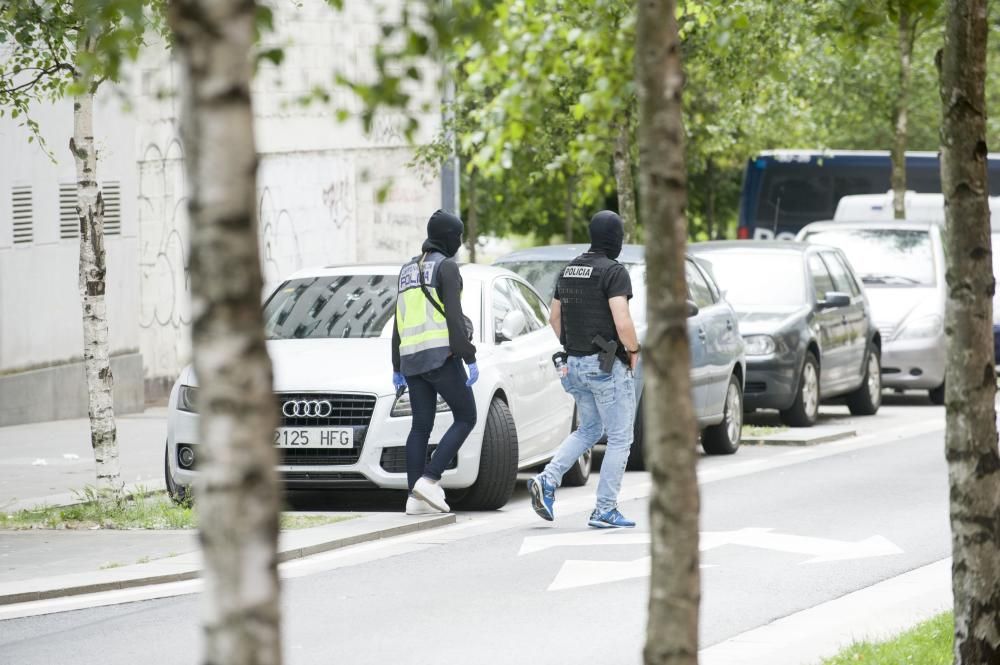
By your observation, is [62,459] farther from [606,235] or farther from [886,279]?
[886,279]

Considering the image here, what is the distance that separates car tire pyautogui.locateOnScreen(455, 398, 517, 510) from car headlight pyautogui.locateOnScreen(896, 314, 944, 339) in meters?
9.83

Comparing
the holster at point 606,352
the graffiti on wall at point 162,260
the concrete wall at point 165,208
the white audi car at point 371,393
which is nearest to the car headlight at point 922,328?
the concrete wall at point 165,208

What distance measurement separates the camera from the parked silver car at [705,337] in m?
14.7

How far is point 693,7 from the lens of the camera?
24.0ft

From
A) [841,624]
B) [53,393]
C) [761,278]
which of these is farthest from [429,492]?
[53,393]

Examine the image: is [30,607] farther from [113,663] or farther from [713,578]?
[713,578]

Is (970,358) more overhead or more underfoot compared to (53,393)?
more overhead

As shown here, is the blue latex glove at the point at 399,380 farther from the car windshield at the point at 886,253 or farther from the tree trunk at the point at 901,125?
the tree trunk at the point at 901,125

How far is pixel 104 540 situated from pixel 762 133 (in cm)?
2635

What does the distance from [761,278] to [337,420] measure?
305 inches

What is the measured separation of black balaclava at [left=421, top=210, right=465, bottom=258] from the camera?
11.1 metres

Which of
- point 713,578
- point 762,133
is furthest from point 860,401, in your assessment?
point 762,133

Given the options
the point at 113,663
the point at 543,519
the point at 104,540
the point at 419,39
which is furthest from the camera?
the point at 543,519

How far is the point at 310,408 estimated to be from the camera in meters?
11.3
